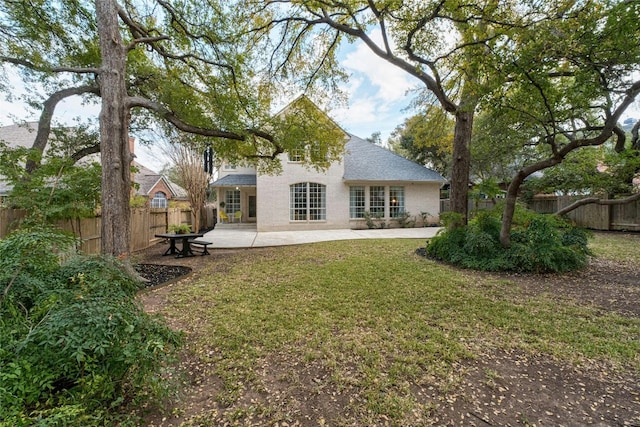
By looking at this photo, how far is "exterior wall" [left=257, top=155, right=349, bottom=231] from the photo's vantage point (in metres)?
14.4

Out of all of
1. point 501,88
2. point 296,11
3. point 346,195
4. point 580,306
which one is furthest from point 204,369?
point 346,195

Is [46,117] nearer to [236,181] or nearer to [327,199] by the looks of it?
[236,181]

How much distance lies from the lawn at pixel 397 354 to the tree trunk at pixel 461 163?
3270 millimetres

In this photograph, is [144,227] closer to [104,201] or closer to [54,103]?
[54,103]

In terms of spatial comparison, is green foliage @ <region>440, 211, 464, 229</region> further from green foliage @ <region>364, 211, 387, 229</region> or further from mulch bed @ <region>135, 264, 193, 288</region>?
green foliage @ <region>364, 211, 387, 229</region>

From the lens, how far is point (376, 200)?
15867 mm

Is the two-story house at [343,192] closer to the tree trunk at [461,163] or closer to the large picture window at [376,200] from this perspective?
the large picture window at [376,200]

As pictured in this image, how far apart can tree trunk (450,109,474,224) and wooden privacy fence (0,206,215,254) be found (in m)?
8.82

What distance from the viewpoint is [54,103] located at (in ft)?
21.3

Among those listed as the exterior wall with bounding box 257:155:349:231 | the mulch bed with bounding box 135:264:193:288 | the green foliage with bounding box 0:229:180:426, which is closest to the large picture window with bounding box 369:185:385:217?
the exterior wall with bounding box 257:155:349:231

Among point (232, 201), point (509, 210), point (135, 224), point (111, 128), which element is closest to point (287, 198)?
point (232, 201)

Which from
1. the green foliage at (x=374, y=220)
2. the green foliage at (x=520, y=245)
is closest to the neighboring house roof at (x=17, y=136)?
the green foliage at (x=374, y=220)

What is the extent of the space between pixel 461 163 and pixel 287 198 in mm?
8913

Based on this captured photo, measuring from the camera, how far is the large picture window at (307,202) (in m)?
14.8
